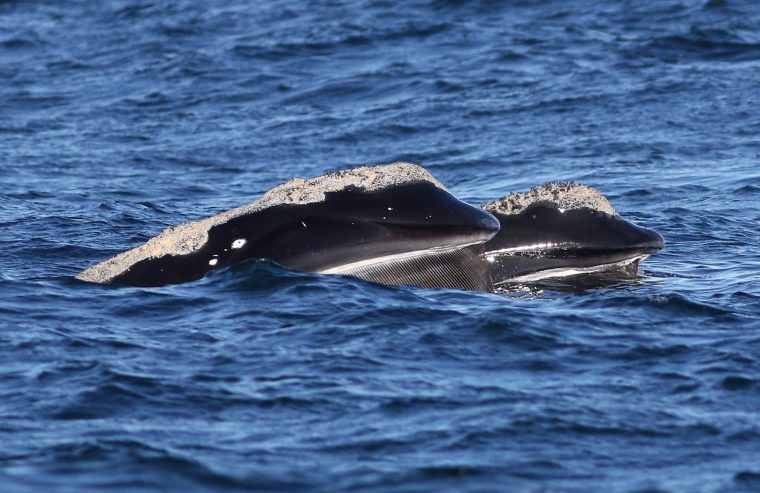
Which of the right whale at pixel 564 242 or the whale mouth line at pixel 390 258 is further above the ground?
the whale mouth line at pixel 390 258

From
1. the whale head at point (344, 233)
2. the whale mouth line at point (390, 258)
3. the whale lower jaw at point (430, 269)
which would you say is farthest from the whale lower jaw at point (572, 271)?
the whale mouth line at point (390, 258)

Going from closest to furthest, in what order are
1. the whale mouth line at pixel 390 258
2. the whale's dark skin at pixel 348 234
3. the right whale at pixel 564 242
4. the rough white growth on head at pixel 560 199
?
the whale's dark skin at pixel 348 234 → the whale mouth line at pixel 390 258 → the right whale at pixel 564 242 → the rough white growth on head at pixel 560 199

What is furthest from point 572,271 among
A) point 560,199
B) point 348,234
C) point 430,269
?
point 348,234

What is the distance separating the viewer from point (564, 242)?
437 inches

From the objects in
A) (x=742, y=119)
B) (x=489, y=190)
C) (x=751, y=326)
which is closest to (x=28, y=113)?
(x=489, y=190)

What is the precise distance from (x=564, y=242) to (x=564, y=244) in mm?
17

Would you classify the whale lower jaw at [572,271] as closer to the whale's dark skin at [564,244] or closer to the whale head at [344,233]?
the whale's dark skin at [564,244]

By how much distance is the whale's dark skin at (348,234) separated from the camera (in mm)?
10227

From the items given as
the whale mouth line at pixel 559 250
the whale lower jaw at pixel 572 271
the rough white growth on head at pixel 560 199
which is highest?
the rough white growth on head at pixel 560 199

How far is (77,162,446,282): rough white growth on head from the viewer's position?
10.4 metres

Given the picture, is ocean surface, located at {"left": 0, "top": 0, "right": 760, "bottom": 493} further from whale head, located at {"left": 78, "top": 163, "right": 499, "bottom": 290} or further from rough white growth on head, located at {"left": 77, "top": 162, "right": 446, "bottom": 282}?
rough white growth on head, located at {"left": 77, "top": 162, "right": 446, "bottom": 282}

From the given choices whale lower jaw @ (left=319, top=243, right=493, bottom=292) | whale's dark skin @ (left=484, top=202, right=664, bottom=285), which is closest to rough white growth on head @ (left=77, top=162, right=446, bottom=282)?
whale lower jaw @ (left=319, top=243, right=493, bottom=292)

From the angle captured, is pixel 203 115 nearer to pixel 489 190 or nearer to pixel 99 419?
pixel 489 190

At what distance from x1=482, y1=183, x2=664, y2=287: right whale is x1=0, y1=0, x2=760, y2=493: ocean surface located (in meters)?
0.18
